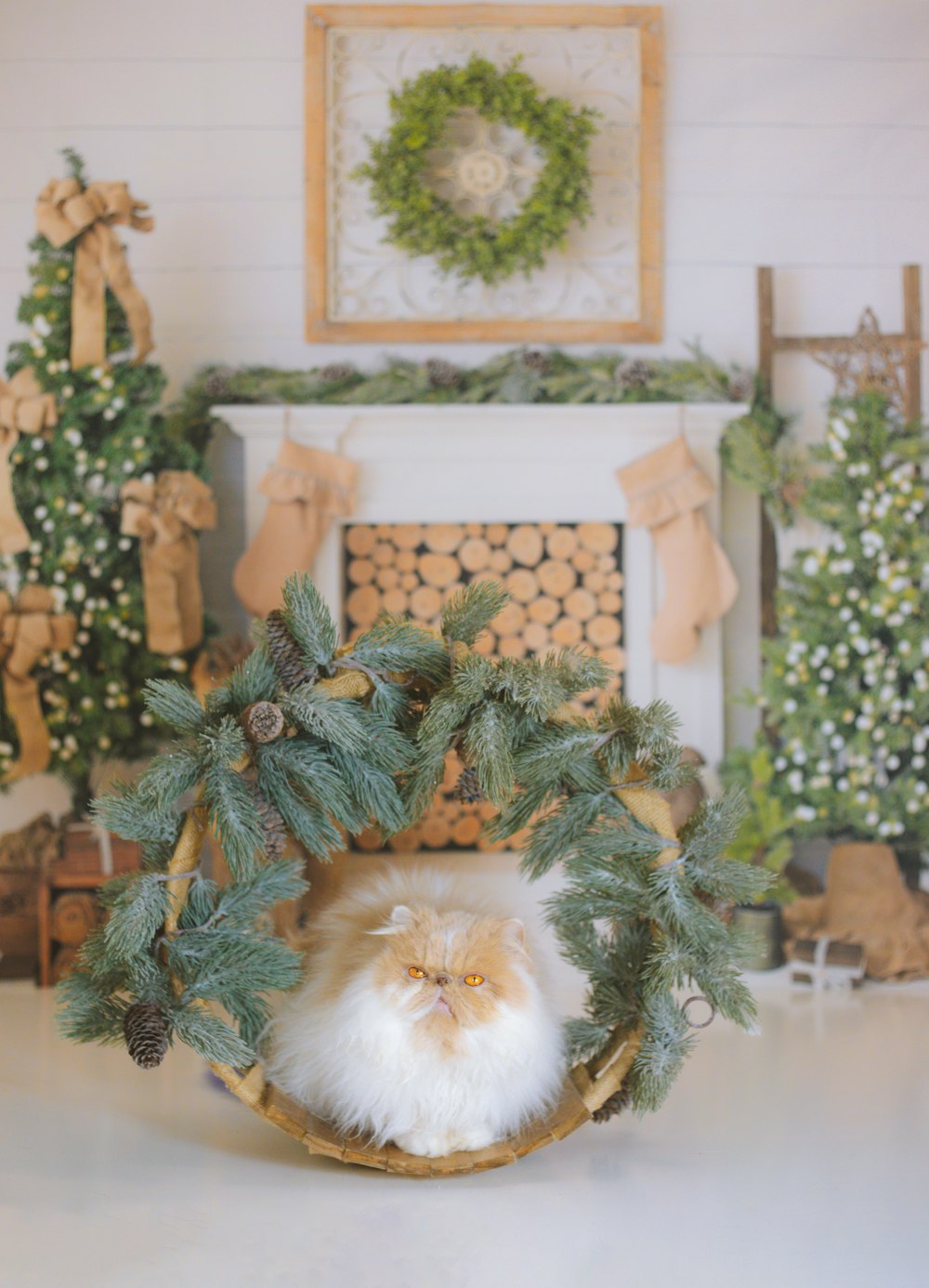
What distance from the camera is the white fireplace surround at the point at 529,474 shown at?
337 cm

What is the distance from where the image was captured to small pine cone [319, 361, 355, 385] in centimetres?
336

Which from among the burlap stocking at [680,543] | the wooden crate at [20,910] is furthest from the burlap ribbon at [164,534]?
the burlap stocking at [680,543]

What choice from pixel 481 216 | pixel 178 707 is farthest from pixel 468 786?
pixel 481 216

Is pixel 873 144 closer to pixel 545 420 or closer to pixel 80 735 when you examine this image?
→ pixel 545 420

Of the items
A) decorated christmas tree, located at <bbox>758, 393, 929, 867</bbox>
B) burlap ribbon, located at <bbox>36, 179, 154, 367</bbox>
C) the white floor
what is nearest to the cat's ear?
the white floor

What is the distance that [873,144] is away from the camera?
141 inches

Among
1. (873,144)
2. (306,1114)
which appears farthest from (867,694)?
(306,1114)

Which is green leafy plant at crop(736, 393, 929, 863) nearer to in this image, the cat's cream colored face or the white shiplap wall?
the white shiplap wall

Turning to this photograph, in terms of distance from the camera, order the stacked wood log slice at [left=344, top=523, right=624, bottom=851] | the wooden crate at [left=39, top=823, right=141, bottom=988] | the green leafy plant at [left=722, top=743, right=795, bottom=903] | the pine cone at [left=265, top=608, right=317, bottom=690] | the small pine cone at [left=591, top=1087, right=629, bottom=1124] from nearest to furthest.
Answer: the pine cone at [left=265, top=608, right=317, bottom=690]
the small pine cone at [left=591, top=1087, right=629, bottom=1124]
the wooden crate at [left=39, top=823, right=141, bottom=988]
the green leafy plant at [left=722, top=743, right=795, bottom=903]
the stacked wood log slice at [left=344, top=523, right=624, bottom=851]

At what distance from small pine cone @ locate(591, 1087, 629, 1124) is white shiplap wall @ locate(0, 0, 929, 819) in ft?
6.98

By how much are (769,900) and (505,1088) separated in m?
1.72

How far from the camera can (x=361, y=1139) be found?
1603 millimetres

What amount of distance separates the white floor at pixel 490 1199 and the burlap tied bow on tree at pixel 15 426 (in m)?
1.40

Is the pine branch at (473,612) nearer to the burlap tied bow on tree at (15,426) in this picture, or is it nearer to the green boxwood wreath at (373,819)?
the green boxwood wreath at (373,819)
